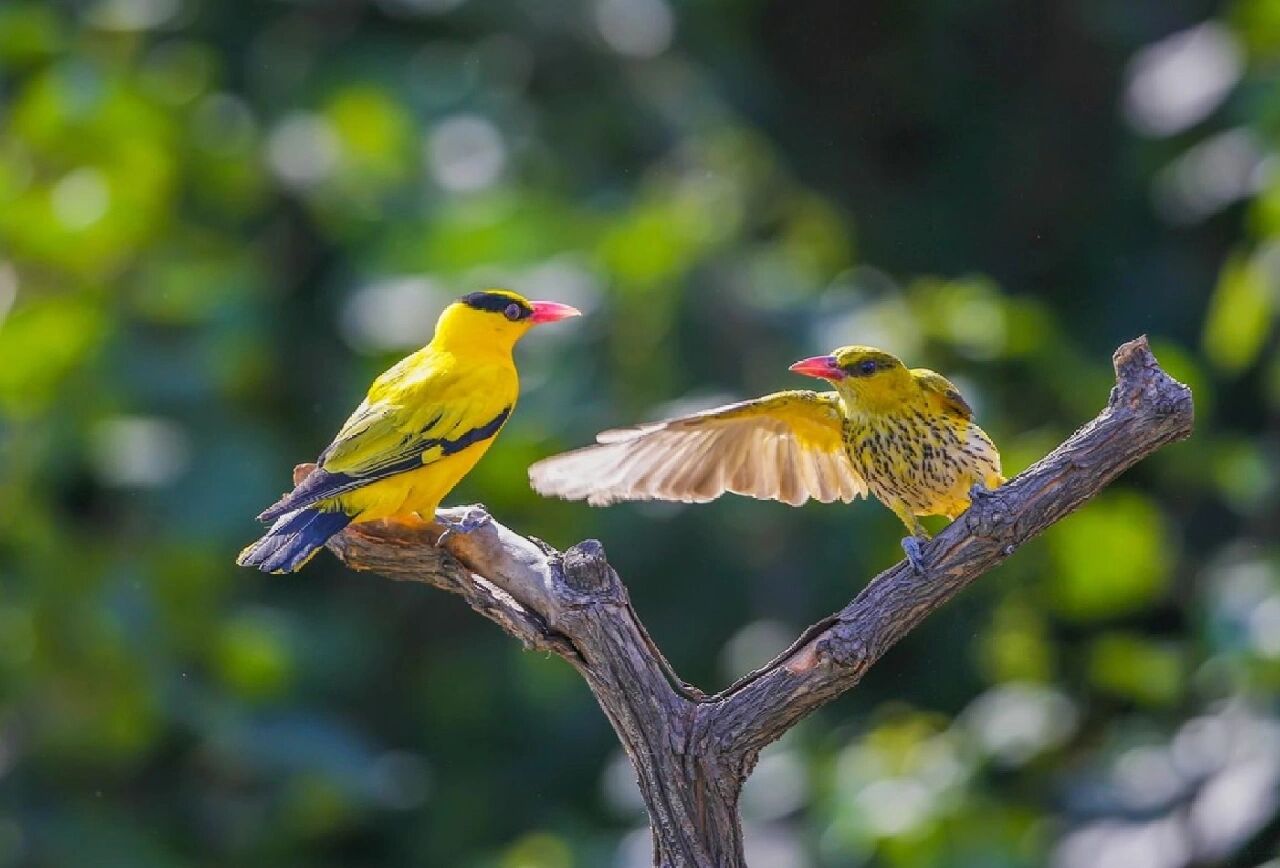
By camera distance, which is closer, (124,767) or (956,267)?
(124,767)

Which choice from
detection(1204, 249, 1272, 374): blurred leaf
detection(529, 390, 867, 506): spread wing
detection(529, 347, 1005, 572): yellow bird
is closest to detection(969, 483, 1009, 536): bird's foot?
detection(529, 347, 1005, 572): yellow bird

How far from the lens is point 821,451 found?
3746mm

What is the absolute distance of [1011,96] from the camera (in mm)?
8320

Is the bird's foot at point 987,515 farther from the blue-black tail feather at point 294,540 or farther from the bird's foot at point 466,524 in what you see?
the blue-black tail feather at point 294,540

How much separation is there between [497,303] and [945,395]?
37.9 inches

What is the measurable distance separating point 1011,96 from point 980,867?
4.17 meters

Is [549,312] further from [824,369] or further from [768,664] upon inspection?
[768,664]

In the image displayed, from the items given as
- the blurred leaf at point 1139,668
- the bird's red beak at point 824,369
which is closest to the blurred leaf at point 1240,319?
the blurred leaf at point 1139,668

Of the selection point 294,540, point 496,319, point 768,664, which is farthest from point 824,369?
point 294,540

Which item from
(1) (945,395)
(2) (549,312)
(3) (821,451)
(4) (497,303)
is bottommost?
(1) (945,395)

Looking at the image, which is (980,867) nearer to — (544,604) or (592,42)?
(544,604)

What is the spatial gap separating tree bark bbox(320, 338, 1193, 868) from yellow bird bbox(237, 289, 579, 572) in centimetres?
36

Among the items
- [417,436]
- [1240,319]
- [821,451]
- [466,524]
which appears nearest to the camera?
[466,524]

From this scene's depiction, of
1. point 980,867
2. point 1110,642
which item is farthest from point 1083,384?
point 980,867
